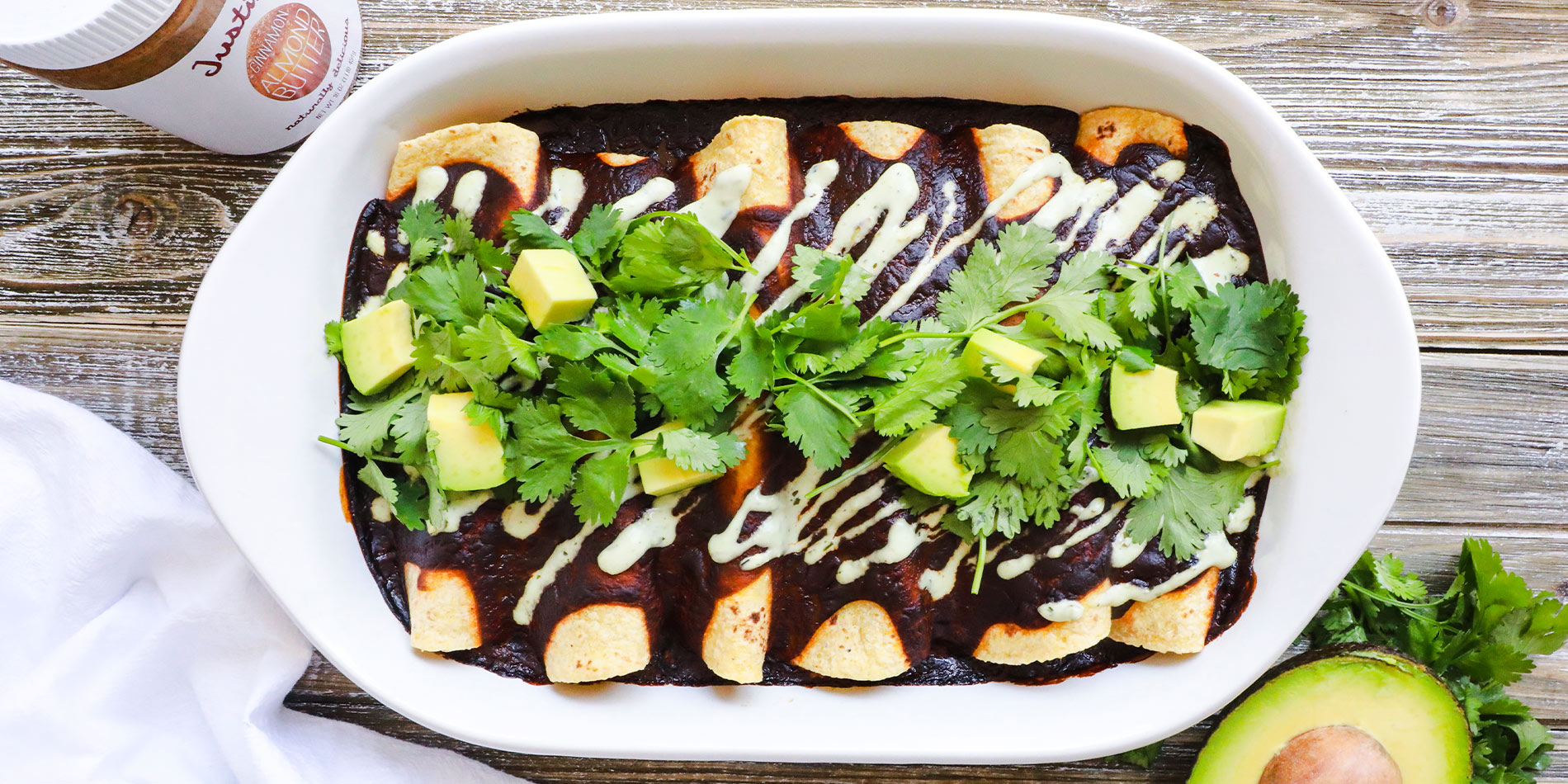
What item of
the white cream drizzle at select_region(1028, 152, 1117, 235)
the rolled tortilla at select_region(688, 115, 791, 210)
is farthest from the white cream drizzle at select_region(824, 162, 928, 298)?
the white cream drizzle at select_region(1028, 152, 1117, 235)

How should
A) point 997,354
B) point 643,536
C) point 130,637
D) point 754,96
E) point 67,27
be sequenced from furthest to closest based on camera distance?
1. point 130,637
2. point 754,96
3. point 643,536
4. point 997,354
5. point 67,27

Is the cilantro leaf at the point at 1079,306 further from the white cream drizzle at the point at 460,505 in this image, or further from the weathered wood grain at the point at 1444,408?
the white cream drizzle at the point at 460,505

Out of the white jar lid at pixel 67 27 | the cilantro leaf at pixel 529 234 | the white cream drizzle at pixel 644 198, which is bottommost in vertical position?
the cilantro leaf at pixel 529 234

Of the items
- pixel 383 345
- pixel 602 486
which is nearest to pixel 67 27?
pixel 383 345

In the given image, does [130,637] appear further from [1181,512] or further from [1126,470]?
[1181,512]

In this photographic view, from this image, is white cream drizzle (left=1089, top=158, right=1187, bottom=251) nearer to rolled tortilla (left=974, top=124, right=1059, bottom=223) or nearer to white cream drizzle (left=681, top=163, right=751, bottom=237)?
rolled tortilla (left=974, top=124, right=1059, bottom=223)

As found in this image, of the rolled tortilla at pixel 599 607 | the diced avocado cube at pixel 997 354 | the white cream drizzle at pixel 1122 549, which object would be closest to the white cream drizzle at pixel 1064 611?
the white cream drizzle at pixel 1122 549

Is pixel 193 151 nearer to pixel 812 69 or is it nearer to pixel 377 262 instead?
pixel 377 262
